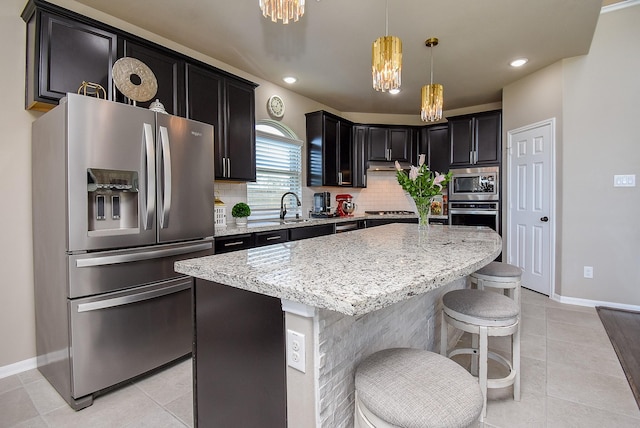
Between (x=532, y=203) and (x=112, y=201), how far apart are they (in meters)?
4.52

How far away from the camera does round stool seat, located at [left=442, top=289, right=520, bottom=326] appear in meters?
1.53

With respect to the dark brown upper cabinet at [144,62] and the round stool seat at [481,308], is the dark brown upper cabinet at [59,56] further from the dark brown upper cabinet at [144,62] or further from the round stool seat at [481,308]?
the round stool seat at [481,308]

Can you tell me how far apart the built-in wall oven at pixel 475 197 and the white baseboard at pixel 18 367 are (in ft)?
16.2

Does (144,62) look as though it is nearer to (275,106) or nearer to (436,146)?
(275,106)

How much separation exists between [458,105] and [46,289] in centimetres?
575

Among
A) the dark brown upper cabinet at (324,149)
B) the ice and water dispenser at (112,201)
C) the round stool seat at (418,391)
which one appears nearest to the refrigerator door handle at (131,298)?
the ice and water dispenser at (112,201)

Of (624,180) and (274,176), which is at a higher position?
(274,176)

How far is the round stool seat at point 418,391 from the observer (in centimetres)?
80

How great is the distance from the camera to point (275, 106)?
160 inches

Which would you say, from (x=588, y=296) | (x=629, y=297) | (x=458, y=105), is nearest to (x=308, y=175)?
(x=458, y=105)

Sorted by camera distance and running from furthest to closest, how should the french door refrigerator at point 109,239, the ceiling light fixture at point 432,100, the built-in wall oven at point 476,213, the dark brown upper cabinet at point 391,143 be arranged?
the dark brown upper cabinet at point 391,143 < the built-in wall oven at point 476,213 < the ceiling light fixture at point 432,100 < the french door refrigerator at point 109,239

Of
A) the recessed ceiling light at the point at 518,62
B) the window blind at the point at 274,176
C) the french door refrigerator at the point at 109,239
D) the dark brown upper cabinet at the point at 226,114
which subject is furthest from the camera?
the window blind at the point at 274,176

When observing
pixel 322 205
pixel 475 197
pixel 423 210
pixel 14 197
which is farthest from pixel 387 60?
pixel 475 197

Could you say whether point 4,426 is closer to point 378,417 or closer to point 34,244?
point 34,244
